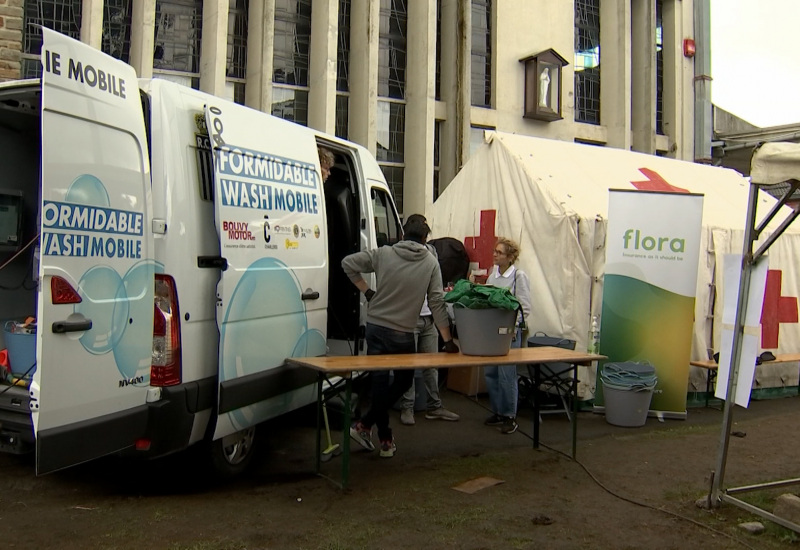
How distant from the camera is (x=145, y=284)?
3715 mm

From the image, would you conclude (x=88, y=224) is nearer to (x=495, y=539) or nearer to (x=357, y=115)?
(x=495, y=539)

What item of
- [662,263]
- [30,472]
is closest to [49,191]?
[30,472]

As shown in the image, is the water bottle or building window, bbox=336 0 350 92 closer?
the water bottle

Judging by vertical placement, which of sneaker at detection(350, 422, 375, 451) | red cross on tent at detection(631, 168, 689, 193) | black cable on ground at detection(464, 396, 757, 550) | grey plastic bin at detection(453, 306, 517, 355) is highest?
red cross on tent at detection(631, 168, 689, 193)

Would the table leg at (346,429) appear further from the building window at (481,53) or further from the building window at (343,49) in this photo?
the building window at (481,53)

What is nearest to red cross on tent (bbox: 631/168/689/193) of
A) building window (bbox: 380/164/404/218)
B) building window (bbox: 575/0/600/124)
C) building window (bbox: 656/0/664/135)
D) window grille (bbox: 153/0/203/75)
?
building window (bbox: 380/164/404/218)

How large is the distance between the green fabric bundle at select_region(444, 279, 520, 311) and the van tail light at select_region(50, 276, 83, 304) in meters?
2.61

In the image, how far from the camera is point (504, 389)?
6473 millimetres

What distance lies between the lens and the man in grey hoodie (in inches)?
201

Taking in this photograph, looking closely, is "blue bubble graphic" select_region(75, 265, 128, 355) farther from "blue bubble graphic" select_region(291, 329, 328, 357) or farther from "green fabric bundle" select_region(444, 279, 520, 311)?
"green fabric bundle" select_region(444, 279, 520, 311)

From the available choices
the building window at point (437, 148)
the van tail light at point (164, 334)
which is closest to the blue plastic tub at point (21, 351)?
the van tail light at point (164, 334)

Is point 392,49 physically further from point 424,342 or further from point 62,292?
point 62,292

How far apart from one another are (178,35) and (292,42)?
2.36 m

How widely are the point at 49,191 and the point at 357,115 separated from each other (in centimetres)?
1206
